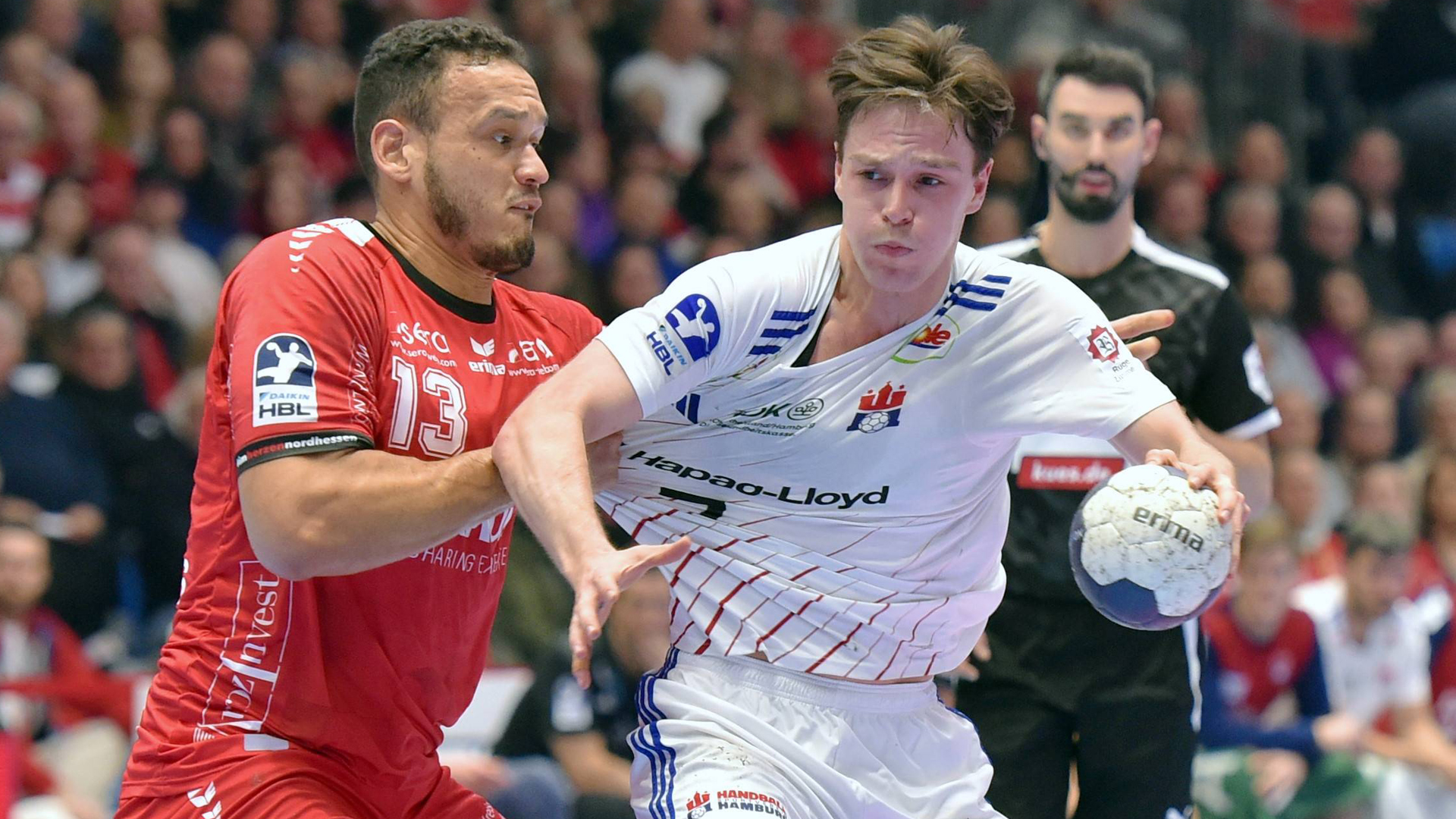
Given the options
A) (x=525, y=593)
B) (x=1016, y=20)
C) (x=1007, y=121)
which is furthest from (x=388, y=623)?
(x=1016, y=20)

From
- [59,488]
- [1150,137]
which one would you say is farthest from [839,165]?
[59,488]

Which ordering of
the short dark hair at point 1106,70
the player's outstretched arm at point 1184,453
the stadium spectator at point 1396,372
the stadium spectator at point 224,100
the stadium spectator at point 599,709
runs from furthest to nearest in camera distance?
the stadium spectator at point 1396,372, the stadium spectator at point 224,100, the stadium spectator at point 599,709, the short dark hair at point 1106,70, the player's outstretched arm at point 1184,453

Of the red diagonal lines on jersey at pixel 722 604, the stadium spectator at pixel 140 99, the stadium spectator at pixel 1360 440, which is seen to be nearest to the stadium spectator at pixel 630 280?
the stadium spectator at pixel 140 99

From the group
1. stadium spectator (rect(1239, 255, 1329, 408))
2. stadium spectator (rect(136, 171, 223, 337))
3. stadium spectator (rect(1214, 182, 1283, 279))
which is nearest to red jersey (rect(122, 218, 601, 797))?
stadium spectator (rect(136, 171, 223, 337))

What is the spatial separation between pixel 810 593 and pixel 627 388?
0.70 metres

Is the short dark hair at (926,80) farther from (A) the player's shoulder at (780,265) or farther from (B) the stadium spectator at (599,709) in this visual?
(B) the stadium spectator at (599,709)

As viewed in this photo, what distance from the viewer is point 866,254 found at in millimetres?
4105

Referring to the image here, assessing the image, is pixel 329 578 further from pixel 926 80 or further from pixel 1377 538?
pixel 1377 538

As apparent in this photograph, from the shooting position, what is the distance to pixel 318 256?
412 centimetres

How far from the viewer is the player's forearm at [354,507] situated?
3.79 m

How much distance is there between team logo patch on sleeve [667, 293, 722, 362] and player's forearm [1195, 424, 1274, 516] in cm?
226

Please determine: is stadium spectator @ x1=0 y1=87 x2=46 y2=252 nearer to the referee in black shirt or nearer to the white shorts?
the referee in black shirt

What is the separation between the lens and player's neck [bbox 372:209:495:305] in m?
4.38

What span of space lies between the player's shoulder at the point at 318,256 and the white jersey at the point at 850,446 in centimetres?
75
